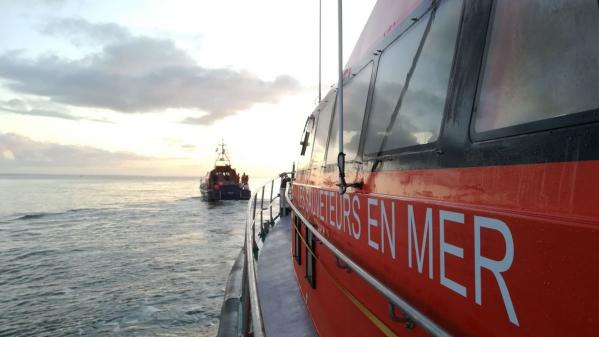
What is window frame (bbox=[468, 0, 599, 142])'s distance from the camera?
1176 mm

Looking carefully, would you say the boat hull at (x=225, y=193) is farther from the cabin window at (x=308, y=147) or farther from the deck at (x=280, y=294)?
the cabin window at (x=308, y=147)

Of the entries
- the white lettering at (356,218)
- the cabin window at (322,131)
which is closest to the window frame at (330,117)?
the cabin window at (322,131)

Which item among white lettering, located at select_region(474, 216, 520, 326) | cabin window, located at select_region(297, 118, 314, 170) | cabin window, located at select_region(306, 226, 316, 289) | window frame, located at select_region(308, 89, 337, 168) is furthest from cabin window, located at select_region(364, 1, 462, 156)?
cabin window, located at select_region(297, 118, 314, 170)

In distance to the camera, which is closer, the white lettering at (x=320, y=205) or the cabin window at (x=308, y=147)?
the white lettering at (x=320, y=205)

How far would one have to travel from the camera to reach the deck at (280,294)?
4526mm

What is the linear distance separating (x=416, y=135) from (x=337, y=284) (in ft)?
5.00

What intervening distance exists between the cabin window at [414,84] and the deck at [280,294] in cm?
212

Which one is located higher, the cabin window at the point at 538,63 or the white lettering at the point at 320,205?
the cabin window at the point at 538,63

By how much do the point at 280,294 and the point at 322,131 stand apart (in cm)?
233

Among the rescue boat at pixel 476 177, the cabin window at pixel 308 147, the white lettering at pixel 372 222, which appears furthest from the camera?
the cabin window at pixel 308 147

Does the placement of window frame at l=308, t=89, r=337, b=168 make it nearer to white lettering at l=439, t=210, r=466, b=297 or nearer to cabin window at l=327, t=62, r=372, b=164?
cabin window at l=327, t=62, r=372, b=164

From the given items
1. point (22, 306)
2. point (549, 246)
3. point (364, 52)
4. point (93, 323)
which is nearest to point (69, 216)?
point (22, 306)

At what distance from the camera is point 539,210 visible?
125 centimetres

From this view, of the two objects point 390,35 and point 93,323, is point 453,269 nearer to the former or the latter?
point 390,35
